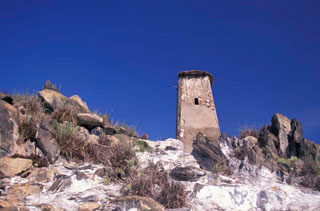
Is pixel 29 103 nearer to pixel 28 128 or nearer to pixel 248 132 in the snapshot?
pixel 28 128

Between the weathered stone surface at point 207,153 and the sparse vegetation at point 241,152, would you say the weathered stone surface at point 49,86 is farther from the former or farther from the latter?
the sparse vegetation at point 241,152

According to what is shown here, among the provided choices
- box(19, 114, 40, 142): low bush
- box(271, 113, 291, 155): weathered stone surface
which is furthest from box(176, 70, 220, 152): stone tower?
box(19, 114, 40, 142): low bush

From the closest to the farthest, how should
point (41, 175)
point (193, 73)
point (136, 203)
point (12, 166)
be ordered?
point (136, 203)
point (12, 166)
point (41, 175)
point (193, 73)

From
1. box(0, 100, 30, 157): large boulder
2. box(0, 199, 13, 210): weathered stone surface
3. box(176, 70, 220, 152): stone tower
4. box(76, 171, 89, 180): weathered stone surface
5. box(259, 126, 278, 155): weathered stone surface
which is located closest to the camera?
box(0, 199, 13, 210): weathered stone surface

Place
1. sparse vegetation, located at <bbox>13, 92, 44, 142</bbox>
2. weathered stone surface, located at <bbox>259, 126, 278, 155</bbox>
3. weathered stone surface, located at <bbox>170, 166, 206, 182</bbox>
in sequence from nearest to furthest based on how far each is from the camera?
sparse vegetation, located at <bbox>13, 92, 44, 142</bbox> → weathered stone surface, located at <bbox>170, 166, 206, 182</bbox> → weathered stone surface, located at <bbox>259, 126, 278, 155</bbox>

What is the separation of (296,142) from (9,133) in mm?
8188

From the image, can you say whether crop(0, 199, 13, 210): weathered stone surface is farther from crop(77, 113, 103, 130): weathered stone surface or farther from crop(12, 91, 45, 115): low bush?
crop(77, 113, 103, 130): weathered stone surface

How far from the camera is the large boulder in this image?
18.9 feet

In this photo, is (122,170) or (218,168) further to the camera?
(218,168)

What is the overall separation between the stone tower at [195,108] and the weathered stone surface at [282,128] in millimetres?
2635

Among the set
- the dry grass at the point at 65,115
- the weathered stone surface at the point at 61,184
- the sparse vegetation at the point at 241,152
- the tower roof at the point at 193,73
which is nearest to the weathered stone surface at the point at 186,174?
the sparse vegetation at the point at 241,152

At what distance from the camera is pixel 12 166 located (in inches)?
216

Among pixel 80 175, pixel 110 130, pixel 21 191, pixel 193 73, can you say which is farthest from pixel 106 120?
pixel 193 73

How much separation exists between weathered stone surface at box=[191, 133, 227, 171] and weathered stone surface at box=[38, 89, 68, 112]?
4.23 m
